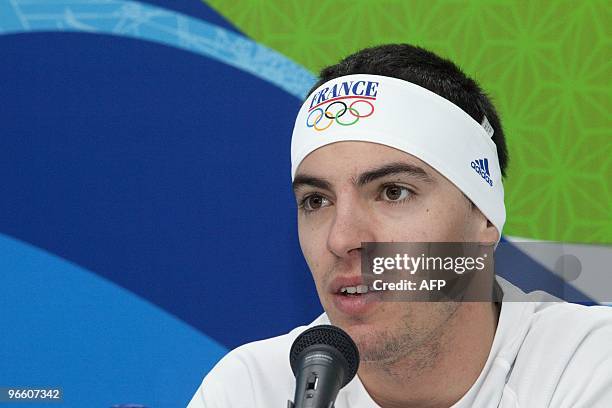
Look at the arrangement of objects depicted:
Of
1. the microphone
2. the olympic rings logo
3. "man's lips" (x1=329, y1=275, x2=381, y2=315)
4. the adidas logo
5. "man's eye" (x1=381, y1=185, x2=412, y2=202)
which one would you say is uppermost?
the olympic rings logo

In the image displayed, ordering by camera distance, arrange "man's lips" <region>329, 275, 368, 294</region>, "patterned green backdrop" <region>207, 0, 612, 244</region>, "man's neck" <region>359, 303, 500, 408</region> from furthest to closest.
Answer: "patterned green backdrop" <region>207, 0, 612, 244</region> → "man's neck" <region>359, 303, 500, 408</region> → "man's lips" <region>329, 275, 368, 294</region>

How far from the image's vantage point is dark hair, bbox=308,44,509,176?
1829mm

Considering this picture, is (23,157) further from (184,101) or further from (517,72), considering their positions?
(517,72)

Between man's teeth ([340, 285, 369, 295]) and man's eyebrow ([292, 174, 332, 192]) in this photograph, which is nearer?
man's teeth ([340, 285, 369, 295])

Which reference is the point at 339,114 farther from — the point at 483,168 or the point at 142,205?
the point at 142,205

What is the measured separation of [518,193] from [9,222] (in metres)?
1.51

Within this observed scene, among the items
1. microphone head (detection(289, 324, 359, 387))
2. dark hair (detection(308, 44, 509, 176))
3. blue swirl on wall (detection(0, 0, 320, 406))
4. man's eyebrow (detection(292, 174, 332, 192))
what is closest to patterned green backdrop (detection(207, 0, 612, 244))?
dark hair (detection(308, 44, 509, 176))

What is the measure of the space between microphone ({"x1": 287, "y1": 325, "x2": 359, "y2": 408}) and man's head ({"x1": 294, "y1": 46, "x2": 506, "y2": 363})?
537 millimetres

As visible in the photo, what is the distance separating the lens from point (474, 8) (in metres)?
2.25

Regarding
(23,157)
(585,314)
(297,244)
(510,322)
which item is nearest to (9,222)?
(23,157)

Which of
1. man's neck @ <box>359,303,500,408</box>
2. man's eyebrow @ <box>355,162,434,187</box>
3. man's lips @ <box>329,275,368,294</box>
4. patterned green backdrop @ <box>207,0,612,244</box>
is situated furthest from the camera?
patterned green backdrop @ <box>207,0,612,244</box>

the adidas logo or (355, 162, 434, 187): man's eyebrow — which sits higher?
the adidas logo

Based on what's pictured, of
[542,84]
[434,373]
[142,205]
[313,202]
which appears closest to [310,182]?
[313,202]

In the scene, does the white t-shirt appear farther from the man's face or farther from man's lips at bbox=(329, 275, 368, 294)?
man's lips at bbox=(329, 275, 368, 294)
